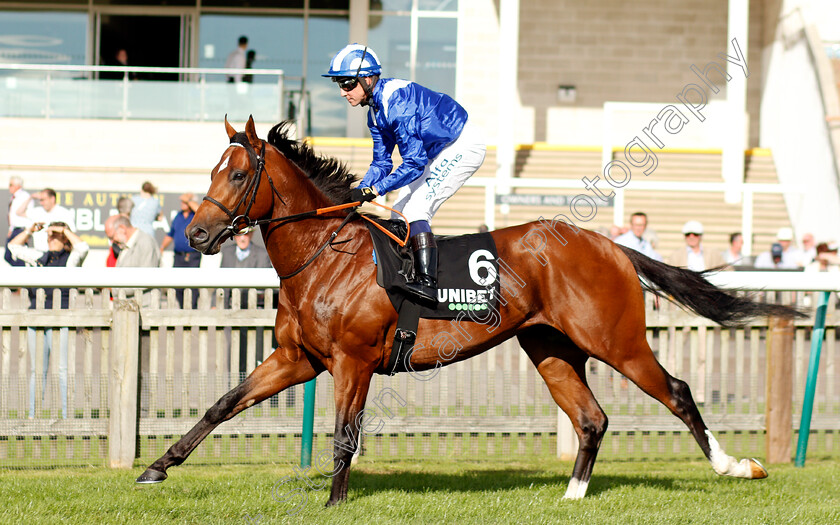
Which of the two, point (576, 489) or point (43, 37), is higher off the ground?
point (43, 37)

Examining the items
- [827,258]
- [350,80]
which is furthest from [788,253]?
[350,80]

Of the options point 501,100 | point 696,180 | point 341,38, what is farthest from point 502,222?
point 341,38

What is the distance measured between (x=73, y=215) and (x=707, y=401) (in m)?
10.8

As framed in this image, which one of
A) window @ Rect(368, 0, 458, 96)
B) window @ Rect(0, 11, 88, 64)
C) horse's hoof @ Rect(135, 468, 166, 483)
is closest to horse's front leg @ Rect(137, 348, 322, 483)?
horse's hoof @ Rect(135, 468, 166, 483)

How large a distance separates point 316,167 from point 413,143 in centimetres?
57

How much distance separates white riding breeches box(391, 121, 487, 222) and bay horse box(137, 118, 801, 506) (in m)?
0.28

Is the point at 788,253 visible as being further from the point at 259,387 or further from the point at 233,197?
the point at 233,197

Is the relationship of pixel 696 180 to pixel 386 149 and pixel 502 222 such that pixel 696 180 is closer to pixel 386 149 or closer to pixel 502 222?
pixel 502 222

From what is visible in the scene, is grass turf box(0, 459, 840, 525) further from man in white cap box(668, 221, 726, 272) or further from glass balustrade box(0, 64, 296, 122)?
glass balustrade box(0, 64, 296, 122)

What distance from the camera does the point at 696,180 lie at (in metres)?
16.2

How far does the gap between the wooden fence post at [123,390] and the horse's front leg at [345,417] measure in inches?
60.1

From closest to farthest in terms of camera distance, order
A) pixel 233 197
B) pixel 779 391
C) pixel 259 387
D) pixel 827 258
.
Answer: pixel 233 197 < pixel 259 387 < pixel 779 391 < pixel 827 258

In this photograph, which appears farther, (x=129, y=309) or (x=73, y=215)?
(x=73, y=215)

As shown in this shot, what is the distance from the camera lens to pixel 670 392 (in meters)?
4.67
